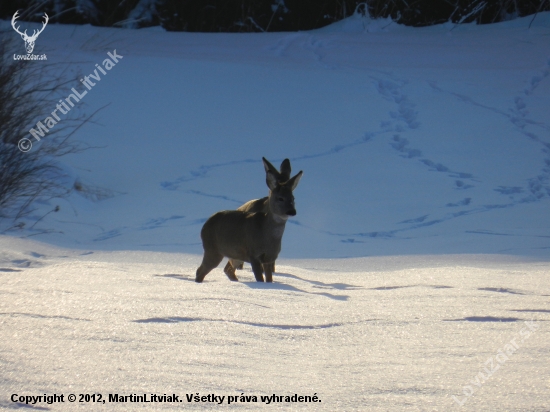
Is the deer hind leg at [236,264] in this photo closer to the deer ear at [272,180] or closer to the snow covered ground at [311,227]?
the snow covered ground at [311,227]

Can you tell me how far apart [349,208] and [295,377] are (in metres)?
7.35

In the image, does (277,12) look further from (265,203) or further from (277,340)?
(277,340)

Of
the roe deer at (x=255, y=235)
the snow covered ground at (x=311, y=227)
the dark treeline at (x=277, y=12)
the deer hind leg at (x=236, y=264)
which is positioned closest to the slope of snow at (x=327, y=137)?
the snow covered ground at (x=311, y=227)

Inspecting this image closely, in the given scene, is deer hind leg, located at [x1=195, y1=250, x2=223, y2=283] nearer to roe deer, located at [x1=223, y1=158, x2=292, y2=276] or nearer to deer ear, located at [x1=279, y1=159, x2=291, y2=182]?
roe deer, located at [x1=223, y1=158, x2=292, y2=276]

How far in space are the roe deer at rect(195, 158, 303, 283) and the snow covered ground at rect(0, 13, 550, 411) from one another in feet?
0.83

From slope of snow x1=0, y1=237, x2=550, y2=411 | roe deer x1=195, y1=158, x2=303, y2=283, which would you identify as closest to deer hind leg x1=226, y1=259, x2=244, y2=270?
roe deer x1=195, y1=158, x2=303, y2=283

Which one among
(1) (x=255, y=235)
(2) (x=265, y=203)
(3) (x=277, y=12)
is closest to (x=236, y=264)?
(2) (x=265, y=203)

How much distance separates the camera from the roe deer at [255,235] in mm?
5543

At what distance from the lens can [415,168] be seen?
11.2 m

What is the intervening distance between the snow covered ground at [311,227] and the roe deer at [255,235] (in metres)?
0.25

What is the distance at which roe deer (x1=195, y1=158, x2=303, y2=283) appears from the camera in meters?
5.54

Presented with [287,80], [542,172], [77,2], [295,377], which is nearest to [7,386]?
[295,377]

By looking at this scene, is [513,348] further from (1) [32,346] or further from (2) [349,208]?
(2) [349,208]

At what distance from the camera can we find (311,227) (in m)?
9.27
